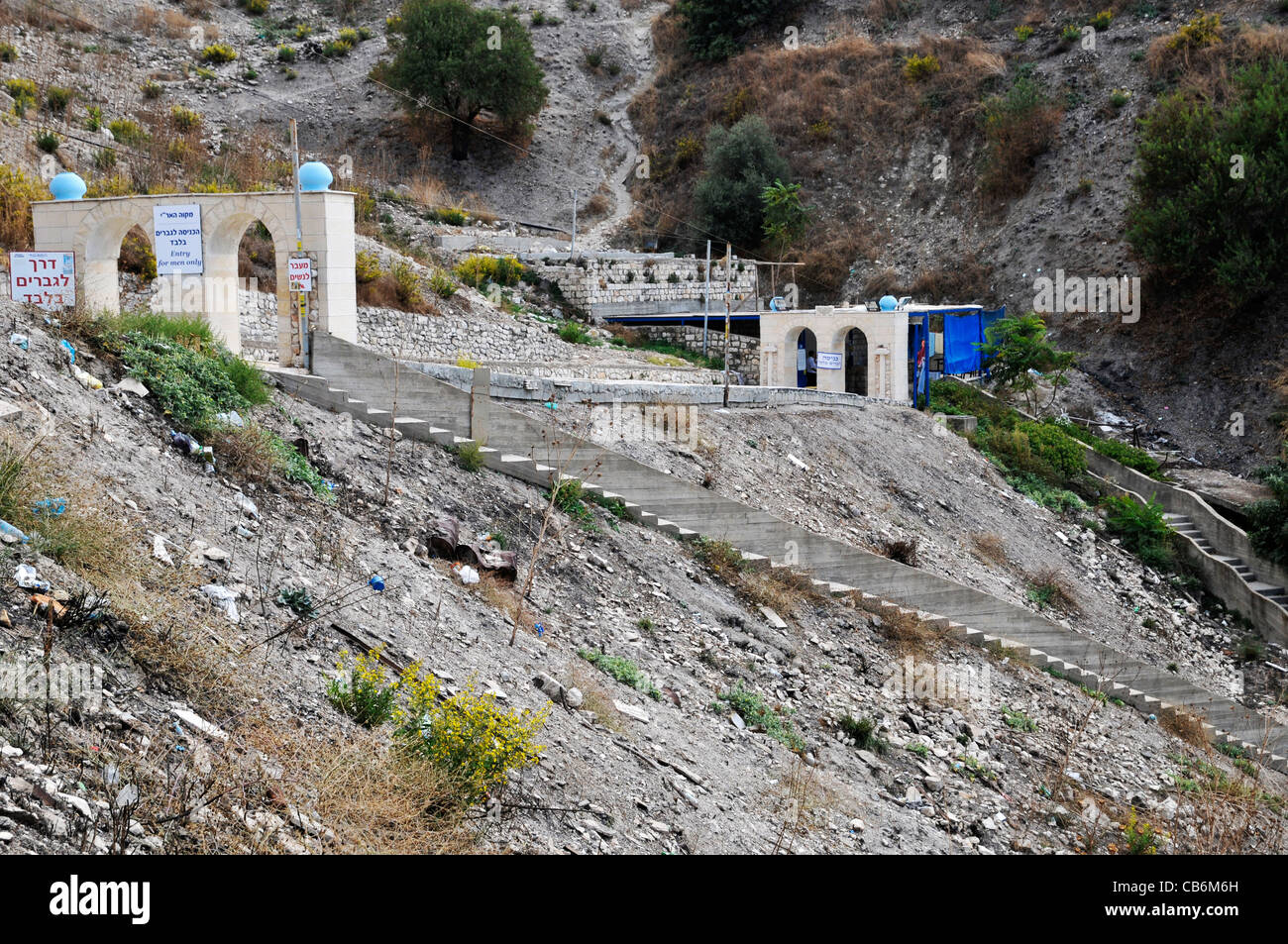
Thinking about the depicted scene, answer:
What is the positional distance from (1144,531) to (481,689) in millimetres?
17609

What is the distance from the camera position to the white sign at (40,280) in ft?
48.0

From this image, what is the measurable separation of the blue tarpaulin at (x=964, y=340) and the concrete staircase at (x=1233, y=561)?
6.24m

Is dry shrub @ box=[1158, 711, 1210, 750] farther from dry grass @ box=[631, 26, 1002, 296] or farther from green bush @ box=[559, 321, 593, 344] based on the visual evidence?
dry grass @ box=[631, 26, 1002, 296]

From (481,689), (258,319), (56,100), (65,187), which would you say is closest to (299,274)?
(65,187)

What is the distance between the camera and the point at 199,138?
3219cm

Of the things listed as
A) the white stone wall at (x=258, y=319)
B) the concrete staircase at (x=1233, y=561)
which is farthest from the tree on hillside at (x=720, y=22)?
the concrete staircase at (x=1233, y=561)

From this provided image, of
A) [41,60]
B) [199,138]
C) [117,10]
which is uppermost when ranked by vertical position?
[117,10]

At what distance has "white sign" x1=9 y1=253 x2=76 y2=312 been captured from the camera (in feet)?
Result: 48.0

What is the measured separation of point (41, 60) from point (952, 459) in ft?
94.1

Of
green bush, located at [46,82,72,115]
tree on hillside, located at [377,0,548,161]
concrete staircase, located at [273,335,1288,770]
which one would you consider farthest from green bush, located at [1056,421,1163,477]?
green bush, located at [46,82,72,115]

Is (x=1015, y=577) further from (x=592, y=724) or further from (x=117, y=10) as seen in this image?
(x=117, y=10)

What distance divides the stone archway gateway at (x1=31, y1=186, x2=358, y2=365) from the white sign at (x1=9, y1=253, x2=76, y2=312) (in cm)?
29

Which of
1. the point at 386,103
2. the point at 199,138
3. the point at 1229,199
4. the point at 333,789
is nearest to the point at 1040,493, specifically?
the point at 1229,199

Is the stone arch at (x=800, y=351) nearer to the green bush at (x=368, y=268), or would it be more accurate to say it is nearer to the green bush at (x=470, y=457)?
the green bush at (x=368, y=268)
